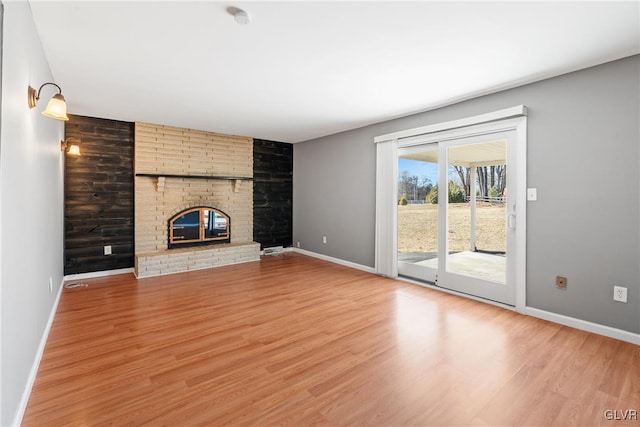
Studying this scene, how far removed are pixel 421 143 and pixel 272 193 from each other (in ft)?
10.9

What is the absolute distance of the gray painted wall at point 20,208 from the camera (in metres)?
1.46

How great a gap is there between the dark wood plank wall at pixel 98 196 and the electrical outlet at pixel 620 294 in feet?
19.6

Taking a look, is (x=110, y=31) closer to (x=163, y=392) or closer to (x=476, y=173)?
(x=163, y=392)

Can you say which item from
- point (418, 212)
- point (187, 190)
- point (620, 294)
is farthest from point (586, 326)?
point (187, 190)

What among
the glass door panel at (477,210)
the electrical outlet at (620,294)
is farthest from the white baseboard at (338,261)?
the electrical outlet at (620,294)

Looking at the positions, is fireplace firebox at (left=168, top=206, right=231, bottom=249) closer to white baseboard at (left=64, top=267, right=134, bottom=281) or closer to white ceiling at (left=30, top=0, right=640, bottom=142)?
white baseboard at (left=64, top=267, right=134, bottom=281)

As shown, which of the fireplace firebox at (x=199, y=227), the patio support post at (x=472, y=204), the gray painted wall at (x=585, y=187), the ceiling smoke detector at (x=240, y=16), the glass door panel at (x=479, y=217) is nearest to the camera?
the ceiling smoke detector at (x=240, y=16)

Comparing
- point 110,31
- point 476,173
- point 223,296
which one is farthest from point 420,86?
point 223,296

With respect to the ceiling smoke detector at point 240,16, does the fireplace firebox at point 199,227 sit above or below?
below

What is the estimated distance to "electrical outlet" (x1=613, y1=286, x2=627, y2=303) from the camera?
2553 millimetres

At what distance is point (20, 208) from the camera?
177 centimetres

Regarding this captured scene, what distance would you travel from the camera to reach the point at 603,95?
265 cm

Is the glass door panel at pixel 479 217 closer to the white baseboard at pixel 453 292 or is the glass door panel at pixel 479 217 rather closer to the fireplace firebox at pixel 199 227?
the white baseboard at pixel 453 292

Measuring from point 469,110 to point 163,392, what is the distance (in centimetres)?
399
